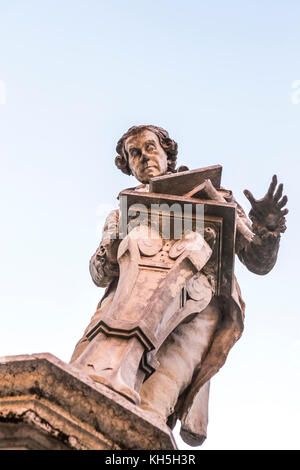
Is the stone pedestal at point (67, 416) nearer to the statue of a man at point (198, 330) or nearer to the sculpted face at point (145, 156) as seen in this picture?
the statue of a man at point (198, 330)

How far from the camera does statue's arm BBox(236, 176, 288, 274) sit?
24.7 feet

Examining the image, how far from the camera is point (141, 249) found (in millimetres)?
6891

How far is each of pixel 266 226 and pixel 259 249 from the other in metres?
0.35

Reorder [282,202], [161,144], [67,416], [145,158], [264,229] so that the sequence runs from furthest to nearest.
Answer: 1. [161,144]
2. [145,158]
3. [264,229]
4. [282,202]
5. [67,416]

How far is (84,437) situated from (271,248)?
4049 millimetres

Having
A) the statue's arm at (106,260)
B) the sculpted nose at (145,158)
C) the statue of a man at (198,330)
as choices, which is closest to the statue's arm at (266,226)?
the statue of a man at (198,330)

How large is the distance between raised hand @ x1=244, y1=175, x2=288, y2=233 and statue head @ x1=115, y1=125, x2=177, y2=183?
1593 mm

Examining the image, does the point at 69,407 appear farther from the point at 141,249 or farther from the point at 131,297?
the point at 141,249

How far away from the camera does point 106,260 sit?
7.73 meters

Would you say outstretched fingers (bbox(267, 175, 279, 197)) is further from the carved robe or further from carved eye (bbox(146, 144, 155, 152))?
carved eye (bbox(146, 144, 155, 152))

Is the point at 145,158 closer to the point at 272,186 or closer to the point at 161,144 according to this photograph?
the point at 161,144

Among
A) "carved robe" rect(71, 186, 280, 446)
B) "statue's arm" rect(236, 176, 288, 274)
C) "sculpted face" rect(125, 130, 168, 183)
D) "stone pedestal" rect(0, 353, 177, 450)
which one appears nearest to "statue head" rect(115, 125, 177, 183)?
"sculpted face" rect(125, 130, 168, 183)

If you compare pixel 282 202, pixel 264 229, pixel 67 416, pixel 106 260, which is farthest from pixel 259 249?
pixel 67 416

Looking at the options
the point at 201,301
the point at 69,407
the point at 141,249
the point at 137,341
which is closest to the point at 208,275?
the point at 201,301
